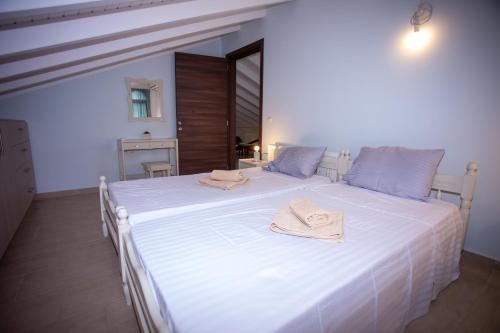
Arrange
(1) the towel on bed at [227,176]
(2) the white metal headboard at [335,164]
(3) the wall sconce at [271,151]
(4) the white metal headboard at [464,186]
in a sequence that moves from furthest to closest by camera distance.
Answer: (3) the wall sconce at [271,151]
(2) the white metal headboard at [335,164]
(1) the towel on bed at [227,176]
(4) the white metal headboard at [464,186]

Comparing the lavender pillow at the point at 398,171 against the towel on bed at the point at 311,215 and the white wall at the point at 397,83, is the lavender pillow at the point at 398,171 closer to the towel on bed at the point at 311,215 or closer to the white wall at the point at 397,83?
the white wall at the point at 397,83

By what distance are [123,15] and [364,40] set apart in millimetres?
2223

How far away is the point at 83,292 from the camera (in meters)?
1.68

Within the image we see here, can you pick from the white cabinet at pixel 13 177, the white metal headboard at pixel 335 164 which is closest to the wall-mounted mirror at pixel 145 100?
the white cabinet at pixel 13 177

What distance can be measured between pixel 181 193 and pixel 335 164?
1.64m

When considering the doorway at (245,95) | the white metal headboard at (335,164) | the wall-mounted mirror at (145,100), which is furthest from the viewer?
the wall-mounted mirror at (145,100)

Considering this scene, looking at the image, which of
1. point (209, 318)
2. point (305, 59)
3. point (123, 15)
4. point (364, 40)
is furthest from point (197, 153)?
point (209, 318)

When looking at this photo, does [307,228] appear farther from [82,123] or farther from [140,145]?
[82,123]

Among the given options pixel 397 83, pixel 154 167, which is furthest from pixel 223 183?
pixel 154 167

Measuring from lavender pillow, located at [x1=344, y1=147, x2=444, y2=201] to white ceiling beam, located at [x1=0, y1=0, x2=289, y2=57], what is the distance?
2.07 m

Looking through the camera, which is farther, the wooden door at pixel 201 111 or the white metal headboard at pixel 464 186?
the wooden door at pixel 201 111

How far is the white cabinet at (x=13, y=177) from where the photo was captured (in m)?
2.18

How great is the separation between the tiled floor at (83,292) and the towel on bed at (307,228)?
732 mm

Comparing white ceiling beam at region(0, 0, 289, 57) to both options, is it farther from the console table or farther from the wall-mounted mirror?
the wall-mounted mirror
